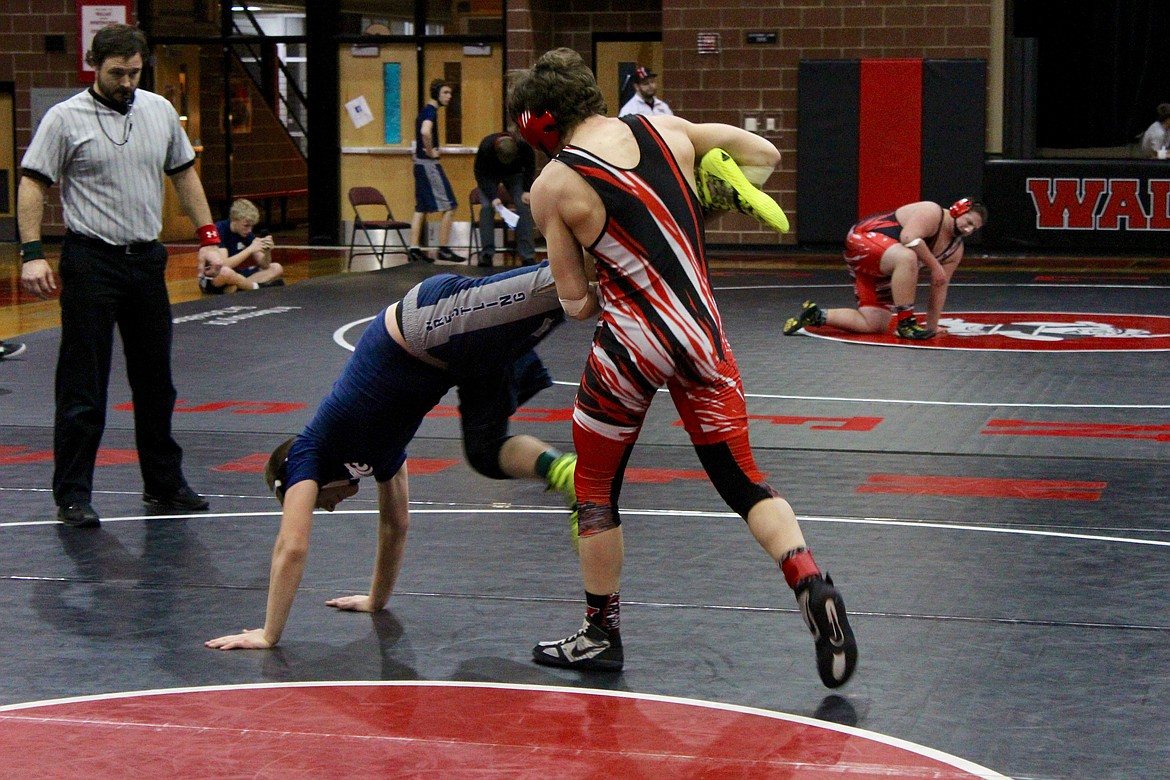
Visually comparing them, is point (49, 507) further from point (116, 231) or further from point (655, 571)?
point (655, 571)

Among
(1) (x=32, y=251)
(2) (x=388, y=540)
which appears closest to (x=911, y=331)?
(1) (x=32, y=251)

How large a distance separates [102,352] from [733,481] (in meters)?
2.75

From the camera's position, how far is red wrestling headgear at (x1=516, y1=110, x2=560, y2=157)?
3824 mm

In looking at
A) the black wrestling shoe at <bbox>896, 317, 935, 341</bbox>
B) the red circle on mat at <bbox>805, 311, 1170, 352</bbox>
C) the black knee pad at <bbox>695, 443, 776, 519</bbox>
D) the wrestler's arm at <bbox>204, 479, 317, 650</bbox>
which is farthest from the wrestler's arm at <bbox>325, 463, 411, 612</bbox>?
the black wrestling shoe at <bbox>896, 317, 935, 341</bbox>

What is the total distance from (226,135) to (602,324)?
1793 centimetres

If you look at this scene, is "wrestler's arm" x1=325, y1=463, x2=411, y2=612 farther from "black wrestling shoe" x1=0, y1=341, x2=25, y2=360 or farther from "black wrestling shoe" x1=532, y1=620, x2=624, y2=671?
"black wrestling shoe" x1=0, y1=341, x2=25, y2=360

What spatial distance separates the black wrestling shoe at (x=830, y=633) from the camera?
3.64m

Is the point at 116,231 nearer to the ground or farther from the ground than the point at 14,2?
nearer to the ground

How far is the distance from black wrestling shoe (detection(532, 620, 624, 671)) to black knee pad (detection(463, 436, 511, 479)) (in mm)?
598

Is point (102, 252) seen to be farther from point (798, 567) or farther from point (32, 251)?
point (798, 567)

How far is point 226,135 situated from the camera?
2095cm

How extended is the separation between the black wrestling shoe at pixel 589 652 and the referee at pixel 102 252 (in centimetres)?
225

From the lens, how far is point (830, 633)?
3.64 meters

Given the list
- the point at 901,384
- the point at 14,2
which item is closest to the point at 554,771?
the point at 901,384
